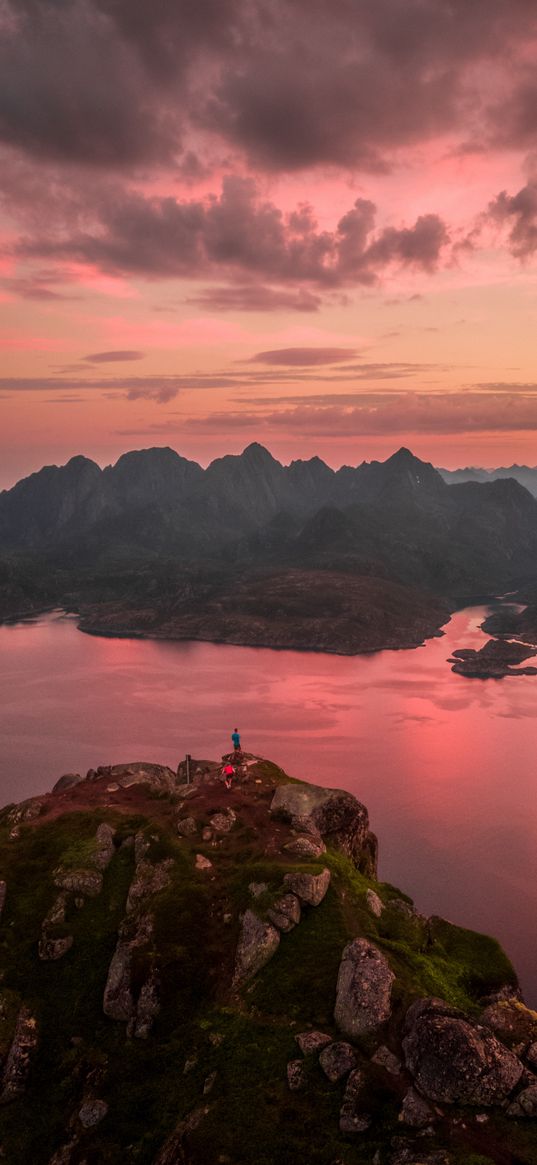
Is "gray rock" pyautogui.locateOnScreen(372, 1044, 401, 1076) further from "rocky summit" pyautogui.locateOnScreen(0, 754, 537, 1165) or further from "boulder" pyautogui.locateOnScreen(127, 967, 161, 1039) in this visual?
"boulder" pyautogui.locateOnScreen(127, 967, 161, 1039)

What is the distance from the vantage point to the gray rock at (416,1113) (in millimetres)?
29438

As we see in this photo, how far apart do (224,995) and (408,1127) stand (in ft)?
45.5

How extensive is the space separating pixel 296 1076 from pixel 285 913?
32.6 ft

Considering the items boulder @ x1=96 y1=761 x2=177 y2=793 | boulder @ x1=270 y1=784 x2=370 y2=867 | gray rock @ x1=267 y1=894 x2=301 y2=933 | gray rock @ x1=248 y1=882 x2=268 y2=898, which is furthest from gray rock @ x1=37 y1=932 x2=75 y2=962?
boulder @ x1=96 y1=761 x2=177 y2=793

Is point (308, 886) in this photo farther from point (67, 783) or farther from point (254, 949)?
point (67, 783)

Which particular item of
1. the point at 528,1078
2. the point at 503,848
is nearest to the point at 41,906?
the point at 528,1078

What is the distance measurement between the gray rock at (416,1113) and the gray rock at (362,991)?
4422mm

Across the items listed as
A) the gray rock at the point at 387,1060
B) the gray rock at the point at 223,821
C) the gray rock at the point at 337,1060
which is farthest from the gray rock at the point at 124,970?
the gray rock at the point at 387,1060

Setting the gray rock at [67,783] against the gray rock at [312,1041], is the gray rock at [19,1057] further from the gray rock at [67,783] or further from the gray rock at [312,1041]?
the gray rock at [67,783]

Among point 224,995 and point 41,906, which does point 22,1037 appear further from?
point 224,995

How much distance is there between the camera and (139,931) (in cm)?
4478

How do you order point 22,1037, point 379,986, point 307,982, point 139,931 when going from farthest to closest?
point 139,931 → point 22,1037 → point 307,982 → point 379,986

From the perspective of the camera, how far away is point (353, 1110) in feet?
99.8

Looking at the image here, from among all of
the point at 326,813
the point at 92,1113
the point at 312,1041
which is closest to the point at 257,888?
the point at 312,1041
